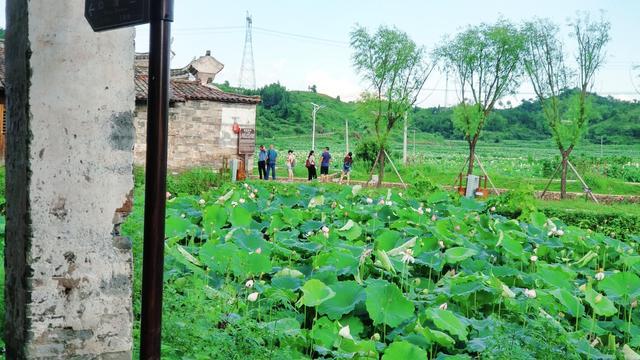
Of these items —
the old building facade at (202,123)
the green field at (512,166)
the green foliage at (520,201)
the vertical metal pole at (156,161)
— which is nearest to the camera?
the vertical metal pole at (156,161)

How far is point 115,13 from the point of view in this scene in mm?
2432

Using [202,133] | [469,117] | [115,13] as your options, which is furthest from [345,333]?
[469,117]

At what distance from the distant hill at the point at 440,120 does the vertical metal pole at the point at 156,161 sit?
44.4 m

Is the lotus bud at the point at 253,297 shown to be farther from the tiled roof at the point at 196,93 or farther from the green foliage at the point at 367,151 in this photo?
the green foliage at the point at 367,151

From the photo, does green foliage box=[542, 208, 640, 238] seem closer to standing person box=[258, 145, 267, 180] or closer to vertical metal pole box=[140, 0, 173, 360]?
standing person box=[258, 145, 267, 180]

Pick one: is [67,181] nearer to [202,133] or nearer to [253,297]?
[253,297]

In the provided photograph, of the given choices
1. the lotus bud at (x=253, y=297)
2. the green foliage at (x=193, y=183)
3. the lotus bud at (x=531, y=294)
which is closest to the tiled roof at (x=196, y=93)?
the green foliage at (x=193, y=183)

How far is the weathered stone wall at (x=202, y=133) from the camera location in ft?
61.2

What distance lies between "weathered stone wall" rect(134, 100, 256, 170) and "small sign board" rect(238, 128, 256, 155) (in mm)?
140

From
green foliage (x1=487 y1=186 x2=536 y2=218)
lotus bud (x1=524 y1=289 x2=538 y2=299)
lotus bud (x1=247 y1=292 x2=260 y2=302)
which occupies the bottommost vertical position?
lotus bud (x1=247 y1=292 x2=260 y2=302)

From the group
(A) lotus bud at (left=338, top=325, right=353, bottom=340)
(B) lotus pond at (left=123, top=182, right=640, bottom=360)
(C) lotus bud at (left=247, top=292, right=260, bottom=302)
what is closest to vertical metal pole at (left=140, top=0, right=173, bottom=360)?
(B) lotus pond at (left=123, top=182, right=640, bottom=360)

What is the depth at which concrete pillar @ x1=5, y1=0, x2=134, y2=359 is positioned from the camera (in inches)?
114

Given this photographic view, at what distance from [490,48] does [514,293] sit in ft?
60.0

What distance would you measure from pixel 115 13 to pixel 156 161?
1.98 ft
